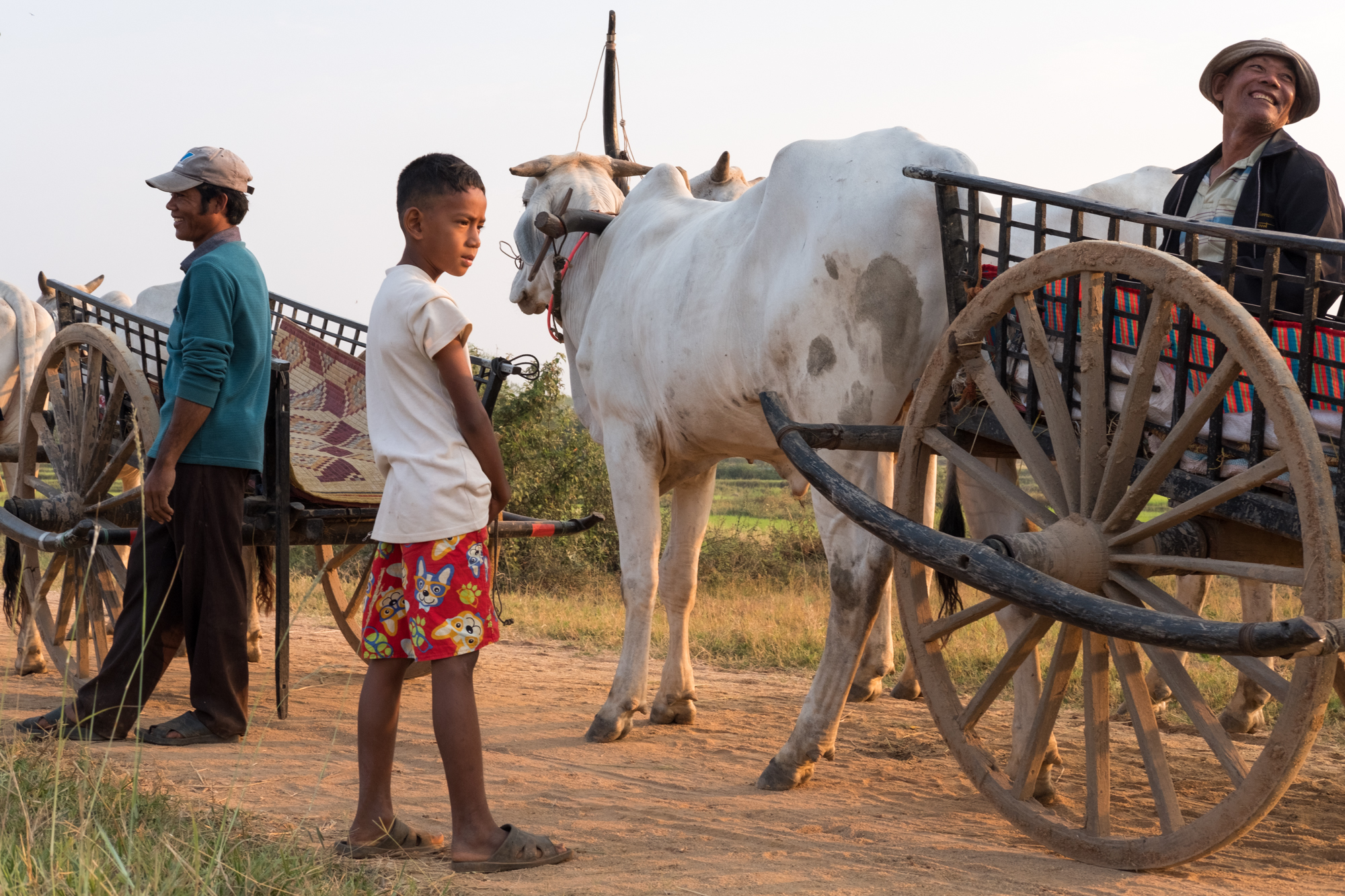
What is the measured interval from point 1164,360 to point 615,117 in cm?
512

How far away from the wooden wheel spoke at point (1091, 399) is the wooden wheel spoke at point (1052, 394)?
0.03 m

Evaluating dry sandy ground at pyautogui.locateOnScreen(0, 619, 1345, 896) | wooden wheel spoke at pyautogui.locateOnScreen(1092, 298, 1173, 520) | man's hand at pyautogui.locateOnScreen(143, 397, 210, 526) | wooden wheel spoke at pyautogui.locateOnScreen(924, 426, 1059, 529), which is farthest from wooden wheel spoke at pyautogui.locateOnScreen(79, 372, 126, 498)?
wooden wheel spoke at pyautogui.locateOnScreen(1092, 298, 1173, 520)

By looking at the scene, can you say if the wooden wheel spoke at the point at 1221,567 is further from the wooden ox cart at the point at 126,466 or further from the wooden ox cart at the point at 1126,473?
the wooden ox cart at the point at 126,466

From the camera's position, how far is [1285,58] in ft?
12.6

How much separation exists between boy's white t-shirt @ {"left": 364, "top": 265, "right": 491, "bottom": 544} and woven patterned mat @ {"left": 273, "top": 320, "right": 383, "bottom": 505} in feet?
6.60

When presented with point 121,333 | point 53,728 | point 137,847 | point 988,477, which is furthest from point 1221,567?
point 121,333

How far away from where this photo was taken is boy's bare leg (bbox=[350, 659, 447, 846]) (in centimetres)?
311

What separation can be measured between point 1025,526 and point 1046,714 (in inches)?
44.2

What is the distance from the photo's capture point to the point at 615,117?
762 centimetres

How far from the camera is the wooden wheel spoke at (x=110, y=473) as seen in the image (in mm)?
5031

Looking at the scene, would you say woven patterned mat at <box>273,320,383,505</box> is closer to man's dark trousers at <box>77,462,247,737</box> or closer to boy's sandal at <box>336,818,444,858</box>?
man's dark trousers at <box>77,462,247,737</box>

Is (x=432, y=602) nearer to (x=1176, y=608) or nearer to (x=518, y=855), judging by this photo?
(x=518, y=855)

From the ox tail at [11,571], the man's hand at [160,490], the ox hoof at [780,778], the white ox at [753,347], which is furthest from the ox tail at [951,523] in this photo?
the ox tail at [11,571]

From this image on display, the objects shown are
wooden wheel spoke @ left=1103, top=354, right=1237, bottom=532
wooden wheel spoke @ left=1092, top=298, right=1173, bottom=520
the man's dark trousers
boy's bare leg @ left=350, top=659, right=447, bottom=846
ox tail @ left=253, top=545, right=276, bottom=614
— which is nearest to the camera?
wooden wheel spoke @ left=1103, top=354, right=1237, bottom=532
